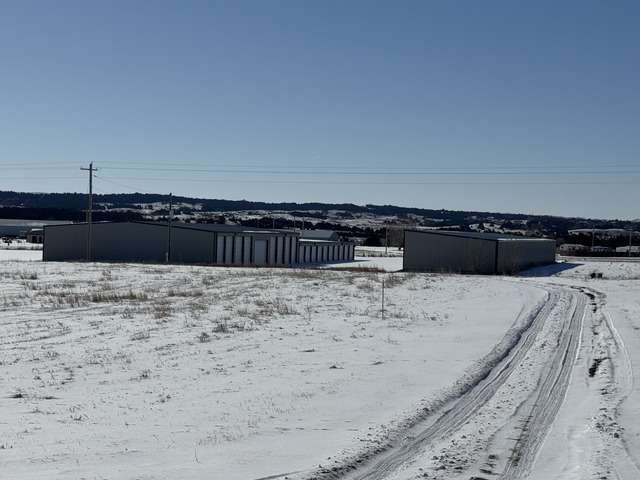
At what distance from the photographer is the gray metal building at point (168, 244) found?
65.0 m

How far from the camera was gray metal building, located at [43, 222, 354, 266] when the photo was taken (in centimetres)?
6500

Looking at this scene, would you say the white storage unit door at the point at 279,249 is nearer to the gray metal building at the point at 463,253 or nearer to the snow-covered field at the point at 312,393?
the gray metal building at the point at 463,253

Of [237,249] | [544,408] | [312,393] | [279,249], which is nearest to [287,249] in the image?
[279,249]

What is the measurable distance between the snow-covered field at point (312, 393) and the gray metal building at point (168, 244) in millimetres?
44124

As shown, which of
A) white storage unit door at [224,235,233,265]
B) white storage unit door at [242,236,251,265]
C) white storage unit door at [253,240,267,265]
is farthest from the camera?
white storage unit door at [253,240,267,265]

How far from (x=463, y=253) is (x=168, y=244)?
24329 mm

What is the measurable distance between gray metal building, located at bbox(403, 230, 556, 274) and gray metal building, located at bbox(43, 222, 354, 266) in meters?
15.6

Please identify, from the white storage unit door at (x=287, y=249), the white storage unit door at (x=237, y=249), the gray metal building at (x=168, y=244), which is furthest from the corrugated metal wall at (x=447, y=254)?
the white storage unit door at (x=287, y=249)

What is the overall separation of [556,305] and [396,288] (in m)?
7.81

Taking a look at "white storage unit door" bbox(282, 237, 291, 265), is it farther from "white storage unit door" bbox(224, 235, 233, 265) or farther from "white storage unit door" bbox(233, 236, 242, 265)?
"white storage unit door" bbox(224, 235, 233, 265)

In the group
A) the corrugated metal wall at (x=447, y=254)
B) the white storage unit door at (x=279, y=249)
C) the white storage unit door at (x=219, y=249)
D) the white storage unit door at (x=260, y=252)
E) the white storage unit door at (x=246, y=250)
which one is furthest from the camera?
the white storage unit door at (x=279, y=249)

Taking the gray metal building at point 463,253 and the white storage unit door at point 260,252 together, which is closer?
the gray metal building at point 463,253

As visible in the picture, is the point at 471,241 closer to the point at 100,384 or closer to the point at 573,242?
the point at 100,384

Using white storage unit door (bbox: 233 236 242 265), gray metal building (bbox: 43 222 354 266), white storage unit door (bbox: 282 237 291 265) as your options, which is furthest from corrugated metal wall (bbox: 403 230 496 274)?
white storage unit door (bbox: 282 237 291 265)
